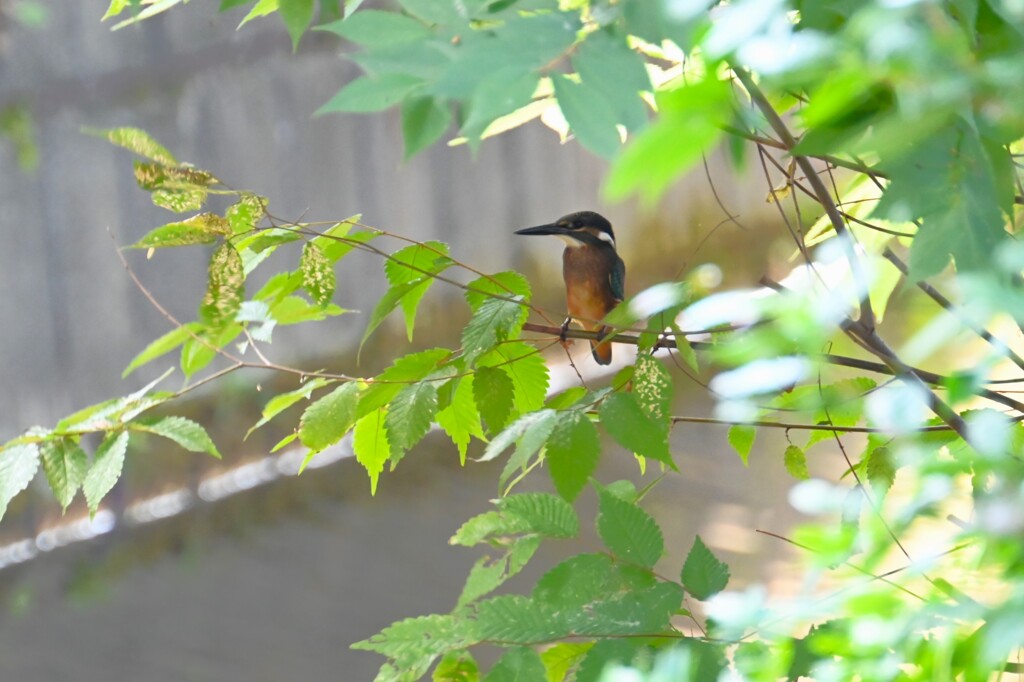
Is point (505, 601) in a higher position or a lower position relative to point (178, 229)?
lower

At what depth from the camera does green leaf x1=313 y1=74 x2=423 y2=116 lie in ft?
0.98

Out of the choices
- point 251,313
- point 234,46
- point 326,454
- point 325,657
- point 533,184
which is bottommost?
point 325,657

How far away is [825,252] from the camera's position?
0.96ft

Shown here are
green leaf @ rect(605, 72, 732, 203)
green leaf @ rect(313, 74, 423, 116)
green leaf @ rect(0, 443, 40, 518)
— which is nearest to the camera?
green leaf @ rect(605, 72, 732, 203)

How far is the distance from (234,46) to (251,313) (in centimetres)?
153

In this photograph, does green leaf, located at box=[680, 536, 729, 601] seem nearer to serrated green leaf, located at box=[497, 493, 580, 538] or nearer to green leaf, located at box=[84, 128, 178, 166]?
serrated green leaf, located at box=[497, 493, 580, 538]

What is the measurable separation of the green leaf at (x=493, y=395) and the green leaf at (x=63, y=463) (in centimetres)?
21

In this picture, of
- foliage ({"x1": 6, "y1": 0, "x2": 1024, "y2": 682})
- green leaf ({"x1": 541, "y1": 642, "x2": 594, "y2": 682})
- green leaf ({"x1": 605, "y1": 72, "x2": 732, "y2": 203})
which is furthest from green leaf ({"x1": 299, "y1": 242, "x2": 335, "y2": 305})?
green leaf ({"x1": 605, "y1": 72, "x2": 732, "y2": 203})

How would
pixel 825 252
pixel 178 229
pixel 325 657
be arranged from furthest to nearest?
1. pixel 325 657
2. pixel 178 229
3. pixel 825 252

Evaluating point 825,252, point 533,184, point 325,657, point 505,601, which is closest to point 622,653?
point 505,601

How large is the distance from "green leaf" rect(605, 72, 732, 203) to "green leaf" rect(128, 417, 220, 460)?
400mm

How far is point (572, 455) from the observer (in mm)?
427

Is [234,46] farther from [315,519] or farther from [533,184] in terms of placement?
[315,519]

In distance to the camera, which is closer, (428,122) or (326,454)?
(428,122)
